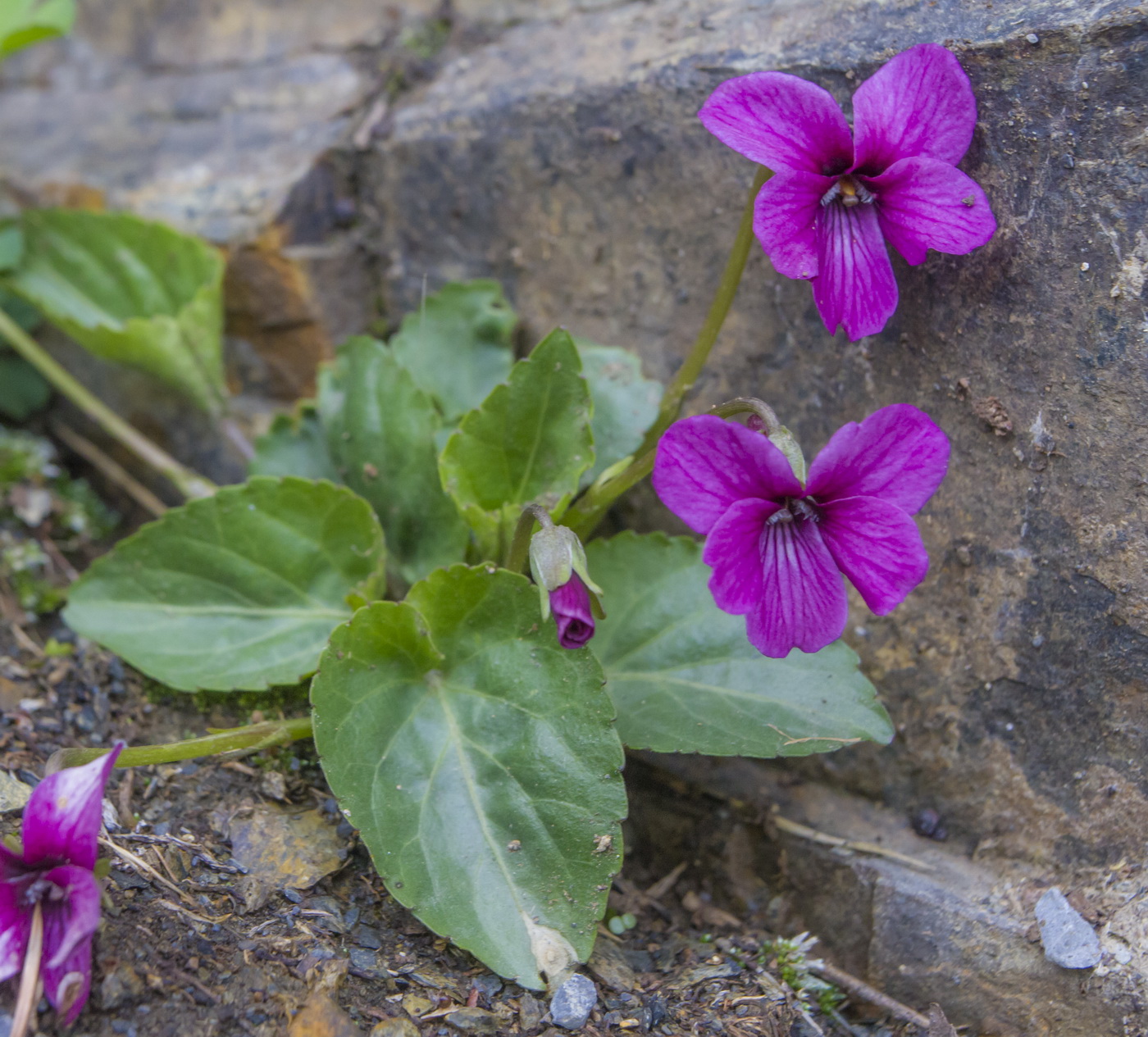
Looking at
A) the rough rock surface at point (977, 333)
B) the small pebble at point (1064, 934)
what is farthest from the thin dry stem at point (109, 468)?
the small pebble at point (1064, 934)

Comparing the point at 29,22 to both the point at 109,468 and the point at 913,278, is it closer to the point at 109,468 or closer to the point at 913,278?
the point at 109,468

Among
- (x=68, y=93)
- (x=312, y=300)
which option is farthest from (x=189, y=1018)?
(x=68, y=93)

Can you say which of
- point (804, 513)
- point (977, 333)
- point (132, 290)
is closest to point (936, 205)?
point (977, 333)

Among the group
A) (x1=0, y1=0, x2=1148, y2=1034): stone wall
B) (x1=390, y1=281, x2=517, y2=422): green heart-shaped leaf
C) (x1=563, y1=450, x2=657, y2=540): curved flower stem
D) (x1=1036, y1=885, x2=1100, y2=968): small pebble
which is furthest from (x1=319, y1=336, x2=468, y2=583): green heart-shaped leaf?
(x1=1036, y1=885, x2=1100, y2=968): small pebble

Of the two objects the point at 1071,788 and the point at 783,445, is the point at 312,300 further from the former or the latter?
the point at 1071,788

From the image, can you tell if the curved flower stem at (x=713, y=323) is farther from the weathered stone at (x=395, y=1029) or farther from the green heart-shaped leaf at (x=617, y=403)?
the weathered stone at (x=395, y=1029)

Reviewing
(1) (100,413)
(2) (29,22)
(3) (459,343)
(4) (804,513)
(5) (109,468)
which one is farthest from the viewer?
(5) (109,468)

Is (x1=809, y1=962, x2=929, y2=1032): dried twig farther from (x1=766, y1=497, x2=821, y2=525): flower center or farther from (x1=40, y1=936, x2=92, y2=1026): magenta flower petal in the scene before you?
(x1=40, y1=936, x2=92, y2=1026): magenta flower petal
